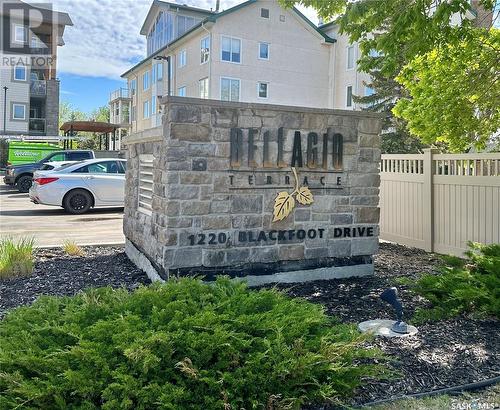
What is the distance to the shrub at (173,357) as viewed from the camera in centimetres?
272

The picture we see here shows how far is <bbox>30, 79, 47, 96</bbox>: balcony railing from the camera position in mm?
36031

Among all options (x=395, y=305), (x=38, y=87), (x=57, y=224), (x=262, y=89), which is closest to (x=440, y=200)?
(x=395, y=305)

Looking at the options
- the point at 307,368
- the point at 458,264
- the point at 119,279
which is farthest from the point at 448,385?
the point at 119,279

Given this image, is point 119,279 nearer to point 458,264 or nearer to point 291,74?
point 458,264

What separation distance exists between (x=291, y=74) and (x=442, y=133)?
72.4 feet

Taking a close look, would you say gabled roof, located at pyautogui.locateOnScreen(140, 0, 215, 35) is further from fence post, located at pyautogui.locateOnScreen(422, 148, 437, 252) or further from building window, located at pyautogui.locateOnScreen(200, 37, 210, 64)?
fence post, located at pyautogui.locateOnScreen(422, 148, 437, 252)

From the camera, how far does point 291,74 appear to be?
2984 centimetres

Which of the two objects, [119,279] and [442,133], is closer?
[119,279]

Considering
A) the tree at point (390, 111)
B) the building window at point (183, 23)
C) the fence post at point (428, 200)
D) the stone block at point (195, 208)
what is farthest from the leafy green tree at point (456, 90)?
the building window at point (183, 23)

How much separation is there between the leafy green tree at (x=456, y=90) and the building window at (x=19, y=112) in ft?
110

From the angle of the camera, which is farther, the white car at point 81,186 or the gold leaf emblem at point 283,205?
the white car at point 81,186

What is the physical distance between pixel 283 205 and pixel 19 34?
3409cm

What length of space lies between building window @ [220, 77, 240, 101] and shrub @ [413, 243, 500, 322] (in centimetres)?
2411

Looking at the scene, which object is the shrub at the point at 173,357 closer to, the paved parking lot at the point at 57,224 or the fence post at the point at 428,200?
the fence post at the point at 428,200
